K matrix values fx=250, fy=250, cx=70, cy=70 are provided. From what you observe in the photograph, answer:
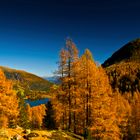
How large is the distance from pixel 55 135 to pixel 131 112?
2164 inches

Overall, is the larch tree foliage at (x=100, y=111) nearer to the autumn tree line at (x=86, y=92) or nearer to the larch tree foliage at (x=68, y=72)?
the autumn tree line at (x=86, y=92)

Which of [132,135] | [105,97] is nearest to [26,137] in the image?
[105,97]

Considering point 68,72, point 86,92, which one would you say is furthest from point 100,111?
point 68,72

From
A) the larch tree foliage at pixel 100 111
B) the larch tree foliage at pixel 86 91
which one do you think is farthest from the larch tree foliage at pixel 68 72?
the larch tree foliage at pixel 100 111

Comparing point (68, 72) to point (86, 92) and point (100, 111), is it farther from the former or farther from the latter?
point (100, 111)

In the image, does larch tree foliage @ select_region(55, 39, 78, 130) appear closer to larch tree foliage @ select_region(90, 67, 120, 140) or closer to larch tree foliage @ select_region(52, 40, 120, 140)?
larch tree foliage @ select_region(52, 40, 120, 140)

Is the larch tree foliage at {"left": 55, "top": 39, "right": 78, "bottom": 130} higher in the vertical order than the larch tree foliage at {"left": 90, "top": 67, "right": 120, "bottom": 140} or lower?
higher

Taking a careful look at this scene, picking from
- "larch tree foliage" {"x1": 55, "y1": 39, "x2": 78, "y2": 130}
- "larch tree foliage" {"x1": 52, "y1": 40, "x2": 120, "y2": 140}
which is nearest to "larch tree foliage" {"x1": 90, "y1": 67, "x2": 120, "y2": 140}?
"larch tree foliage" {"x1": 52, "y1": 40, "x2": 120, "y2": 140}

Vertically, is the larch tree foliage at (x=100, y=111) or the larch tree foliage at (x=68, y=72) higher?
the larch tree foliage at (x=68, y=72)

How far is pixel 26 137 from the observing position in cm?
2819

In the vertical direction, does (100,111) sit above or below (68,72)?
below

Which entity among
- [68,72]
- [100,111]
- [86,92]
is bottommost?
[100,111]

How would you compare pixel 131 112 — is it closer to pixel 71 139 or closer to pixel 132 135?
pixel 132 135

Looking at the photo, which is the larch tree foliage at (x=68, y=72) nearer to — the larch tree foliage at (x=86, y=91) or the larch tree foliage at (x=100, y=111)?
the larch tree foliage at (x=86, y=91)
